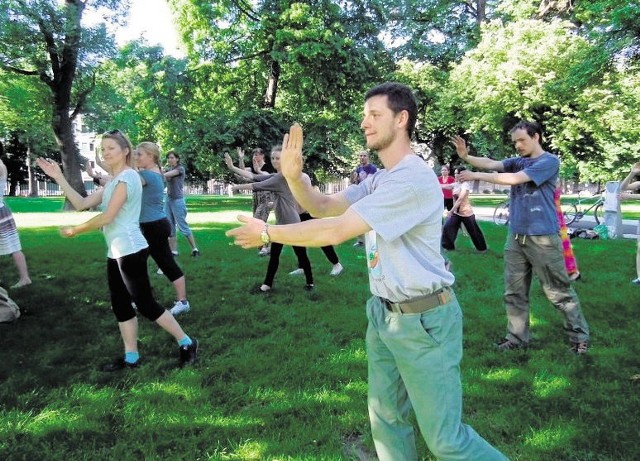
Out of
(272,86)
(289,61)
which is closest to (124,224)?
(289,61)

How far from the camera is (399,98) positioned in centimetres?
225

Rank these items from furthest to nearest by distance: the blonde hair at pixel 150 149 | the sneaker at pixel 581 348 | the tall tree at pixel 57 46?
the tall tree at pixel 57 46
the blonde hair at pixel 150 149
the sneaker at pixel 581 348

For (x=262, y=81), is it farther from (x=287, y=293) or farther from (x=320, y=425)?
(x=320, y=425)

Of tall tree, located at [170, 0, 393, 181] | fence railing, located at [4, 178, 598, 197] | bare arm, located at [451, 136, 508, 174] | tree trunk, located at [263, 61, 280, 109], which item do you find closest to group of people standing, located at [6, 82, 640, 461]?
bare arm, located at [451, 136, 508, 174]

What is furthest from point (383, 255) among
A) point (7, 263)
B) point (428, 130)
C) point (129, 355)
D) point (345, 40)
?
point (428, 130)

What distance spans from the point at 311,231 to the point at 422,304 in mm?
608

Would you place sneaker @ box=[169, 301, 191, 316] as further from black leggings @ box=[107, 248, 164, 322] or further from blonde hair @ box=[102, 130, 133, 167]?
blonde hair @ box=[102, 130, 133, 167]

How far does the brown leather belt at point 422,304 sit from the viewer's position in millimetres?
2207

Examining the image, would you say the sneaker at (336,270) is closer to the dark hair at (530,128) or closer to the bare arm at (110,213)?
the dark hair at (530,128)

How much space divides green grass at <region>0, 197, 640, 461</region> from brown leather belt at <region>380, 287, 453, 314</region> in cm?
136

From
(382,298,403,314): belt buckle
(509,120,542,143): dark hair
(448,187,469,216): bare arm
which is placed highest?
(509,120,542,143): dark hair

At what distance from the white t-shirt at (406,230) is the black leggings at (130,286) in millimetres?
2572

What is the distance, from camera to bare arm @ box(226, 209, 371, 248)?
206 cm

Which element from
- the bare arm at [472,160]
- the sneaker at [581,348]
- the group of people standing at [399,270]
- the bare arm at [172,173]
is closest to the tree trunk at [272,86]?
the bare arm at [172,173]
